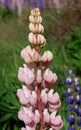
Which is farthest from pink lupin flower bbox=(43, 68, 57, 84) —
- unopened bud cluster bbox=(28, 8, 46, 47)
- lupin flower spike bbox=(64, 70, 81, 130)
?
lupin flower spike bbox=(64, 70, 81, 130)

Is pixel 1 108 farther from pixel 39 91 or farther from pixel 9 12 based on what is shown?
pixel 9 12

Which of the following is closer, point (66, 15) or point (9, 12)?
point (66, 15)

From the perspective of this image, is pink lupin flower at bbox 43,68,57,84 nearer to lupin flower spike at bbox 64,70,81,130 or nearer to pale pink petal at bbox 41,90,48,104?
pale pink petal at bbox 41,90,48,104

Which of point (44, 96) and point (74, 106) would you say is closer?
point (44, 96)

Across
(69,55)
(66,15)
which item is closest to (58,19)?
(66,15)

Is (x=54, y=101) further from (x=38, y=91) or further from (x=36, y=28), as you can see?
(x=36, y=28)

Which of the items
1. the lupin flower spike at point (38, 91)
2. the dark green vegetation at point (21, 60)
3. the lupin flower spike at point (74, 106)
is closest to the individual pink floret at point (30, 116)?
the lupin flower spike at point (38, 91)

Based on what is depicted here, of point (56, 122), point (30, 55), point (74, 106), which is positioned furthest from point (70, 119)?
point (30, 55)
